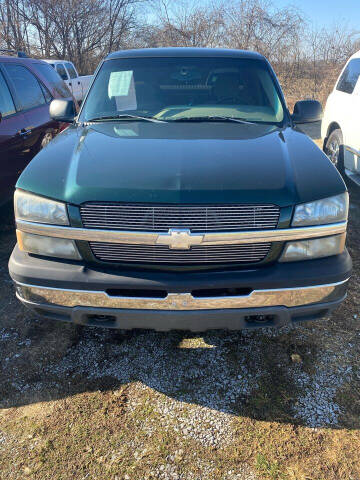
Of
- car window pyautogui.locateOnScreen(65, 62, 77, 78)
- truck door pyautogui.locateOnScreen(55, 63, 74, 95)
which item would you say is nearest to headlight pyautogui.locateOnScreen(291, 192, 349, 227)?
truck door pyautogui.locateOnScreen(55, 63, 74, 95)

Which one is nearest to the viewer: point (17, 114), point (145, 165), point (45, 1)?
point (145, 165)

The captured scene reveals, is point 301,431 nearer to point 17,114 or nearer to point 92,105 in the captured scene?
point 92,105

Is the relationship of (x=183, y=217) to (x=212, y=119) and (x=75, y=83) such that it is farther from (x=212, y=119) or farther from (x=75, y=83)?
(x=75, y=83)

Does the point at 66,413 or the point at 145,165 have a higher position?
the point at 145,165

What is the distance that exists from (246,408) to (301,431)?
0.31 meters

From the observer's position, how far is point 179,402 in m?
2.30

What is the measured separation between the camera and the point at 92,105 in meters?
3.31

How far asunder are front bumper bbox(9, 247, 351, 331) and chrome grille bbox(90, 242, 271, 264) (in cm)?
7

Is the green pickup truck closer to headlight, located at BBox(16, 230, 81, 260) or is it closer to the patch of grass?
headlight, located at BBox(16, 230, 81, 260)

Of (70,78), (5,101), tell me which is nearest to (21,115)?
(5,101)

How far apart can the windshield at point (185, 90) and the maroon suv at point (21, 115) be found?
1.41 m

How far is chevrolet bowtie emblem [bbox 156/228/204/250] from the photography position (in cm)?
197

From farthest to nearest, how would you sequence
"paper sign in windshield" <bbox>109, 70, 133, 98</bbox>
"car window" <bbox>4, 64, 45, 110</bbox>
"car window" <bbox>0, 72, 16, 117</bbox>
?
1. "car window" <bbox>4, 64, 45, 110</bbox>
2. "car window" <bbox>0, 72, 16, 117</bbox>
3. "paper sign in windshield" <bbox>109, 70, 133, 98</bbox>

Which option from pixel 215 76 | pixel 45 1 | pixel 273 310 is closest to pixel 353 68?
pixel 215 76
